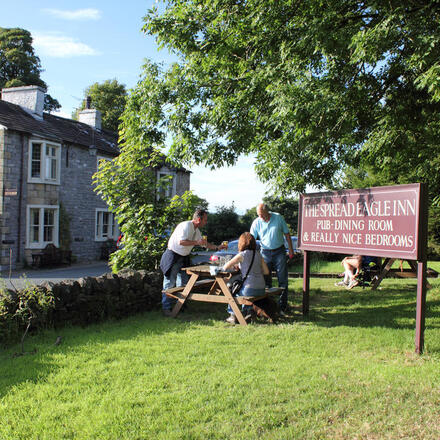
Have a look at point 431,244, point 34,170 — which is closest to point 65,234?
point 34,170

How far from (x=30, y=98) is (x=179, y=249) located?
61.4ft

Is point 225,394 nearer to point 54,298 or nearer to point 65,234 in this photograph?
point 54,298

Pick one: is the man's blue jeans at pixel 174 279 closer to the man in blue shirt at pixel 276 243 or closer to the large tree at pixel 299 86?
the man in blue shirt at pixel 276 243

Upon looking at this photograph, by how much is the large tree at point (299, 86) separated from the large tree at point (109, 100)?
3266 cm

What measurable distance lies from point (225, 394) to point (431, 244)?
825 inches

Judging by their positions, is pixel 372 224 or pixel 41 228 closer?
pixel 372 224

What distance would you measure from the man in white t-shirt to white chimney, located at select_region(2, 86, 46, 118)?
17.9 m

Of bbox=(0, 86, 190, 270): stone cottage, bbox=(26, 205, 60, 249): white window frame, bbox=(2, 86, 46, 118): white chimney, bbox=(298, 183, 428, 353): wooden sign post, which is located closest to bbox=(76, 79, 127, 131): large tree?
bbox=(0, 86, 190, 270): stone cottage

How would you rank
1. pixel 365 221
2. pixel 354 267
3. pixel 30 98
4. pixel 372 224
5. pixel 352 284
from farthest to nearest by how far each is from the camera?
pixel 30 98 < pixel 354 267 < pixel 352 284 < pixel 365 221 < pixel 372 224

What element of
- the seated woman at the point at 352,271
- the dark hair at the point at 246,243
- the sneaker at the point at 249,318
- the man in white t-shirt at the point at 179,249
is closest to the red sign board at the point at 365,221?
the dark hair at the point at 246,243

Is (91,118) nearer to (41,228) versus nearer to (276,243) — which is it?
(41,228)

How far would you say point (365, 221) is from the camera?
614 centimetres

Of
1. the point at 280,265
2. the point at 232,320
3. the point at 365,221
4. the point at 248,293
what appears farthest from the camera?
the point at 280,265

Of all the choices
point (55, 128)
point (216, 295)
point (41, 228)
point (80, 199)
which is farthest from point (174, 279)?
point (55, 128)
